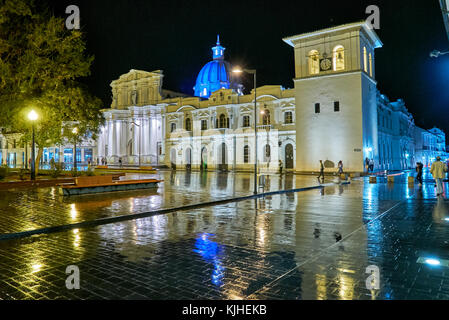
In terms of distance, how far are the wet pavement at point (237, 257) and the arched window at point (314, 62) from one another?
28.6 metres

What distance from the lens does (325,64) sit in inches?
1382

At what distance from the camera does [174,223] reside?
8609 millimetres

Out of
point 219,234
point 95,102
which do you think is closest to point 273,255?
point 219,234

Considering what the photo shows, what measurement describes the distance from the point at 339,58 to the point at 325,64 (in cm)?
149

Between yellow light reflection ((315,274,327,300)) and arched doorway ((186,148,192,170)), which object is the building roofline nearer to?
arched doorway ((186,148,192,170))

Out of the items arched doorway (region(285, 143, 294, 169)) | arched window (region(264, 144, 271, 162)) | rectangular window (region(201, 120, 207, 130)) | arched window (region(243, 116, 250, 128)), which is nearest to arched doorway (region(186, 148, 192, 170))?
rectangular window (region(201, 120, 207, 130))

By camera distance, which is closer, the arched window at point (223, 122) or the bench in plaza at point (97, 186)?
the bench in plaza at point (97, 186)

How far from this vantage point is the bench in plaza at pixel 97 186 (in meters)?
14.0

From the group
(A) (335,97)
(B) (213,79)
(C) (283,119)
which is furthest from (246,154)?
(B) (213,79)

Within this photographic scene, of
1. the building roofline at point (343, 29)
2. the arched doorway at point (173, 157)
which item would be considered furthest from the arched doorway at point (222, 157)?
the building roofline at point (343, 29)

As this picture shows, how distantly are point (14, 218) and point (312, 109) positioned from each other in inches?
1267

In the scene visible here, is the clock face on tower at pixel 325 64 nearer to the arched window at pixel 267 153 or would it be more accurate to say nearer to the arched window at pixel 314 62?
the arched window at pixel 314 62

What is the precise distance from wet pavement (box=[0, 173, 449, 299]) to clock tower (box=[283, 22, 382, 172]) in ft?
82.2
